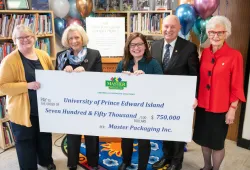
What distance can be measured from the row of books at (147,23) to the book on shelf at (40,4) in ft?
4.75

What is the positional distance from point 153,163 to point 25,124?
4.39 ft

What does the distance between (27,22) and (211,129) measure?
2412 mm

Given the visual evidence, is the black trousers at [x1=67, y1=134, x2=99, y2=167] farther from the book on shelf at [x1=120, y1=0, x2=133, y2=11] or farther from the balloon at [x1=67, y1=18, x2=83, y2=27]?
the book on shelf at [x1=120, y1=0, x2=133, y2=11]

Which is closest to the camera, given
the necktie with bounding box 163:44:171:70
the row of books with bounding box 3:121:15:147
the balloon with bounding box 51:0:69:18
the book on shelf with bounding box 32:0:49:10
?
the necktie with bounding box 163:44:171:70

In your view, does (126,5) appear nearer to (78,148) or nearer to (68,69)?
(68,69)

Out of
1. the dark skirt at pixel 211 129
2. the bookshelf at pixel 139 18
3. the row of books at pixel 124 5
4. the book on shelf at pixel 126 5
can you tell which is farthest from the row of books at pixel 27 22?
the dark skirt at pixel 211 129

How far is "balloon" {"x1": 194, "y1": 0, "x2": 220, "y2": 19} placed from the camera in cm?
241

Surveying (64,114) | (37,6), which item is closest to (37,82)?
(64,114)

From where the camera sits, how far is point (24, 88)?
196 cm

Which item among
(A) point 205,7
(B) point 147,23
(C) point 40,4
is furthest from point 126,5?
(A) point 205,7

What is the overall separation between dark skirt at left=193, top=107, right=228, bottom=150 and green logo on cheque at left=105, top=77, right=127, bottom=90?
0.73 m

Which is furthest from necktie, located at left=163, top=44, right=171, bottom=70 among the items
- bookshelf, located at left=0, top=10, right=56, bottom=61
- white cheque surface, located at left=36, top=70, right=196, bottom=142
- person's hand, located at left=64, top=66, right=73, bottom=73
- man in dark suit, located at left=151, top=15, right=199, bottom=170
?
bookshelf, located at left=0, top=10, right=56, bottom=61

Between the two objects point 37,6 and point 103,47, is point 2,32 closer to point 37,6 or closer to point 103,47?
point 37,6

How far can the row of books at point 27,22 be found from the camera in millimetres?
2732
